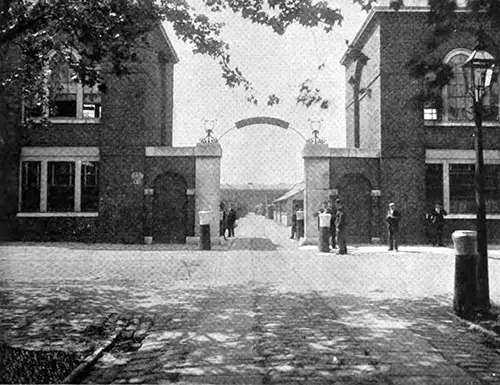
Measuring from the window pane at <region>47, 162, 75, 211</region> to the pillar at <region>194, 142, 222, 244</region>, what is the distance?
489 centimetres

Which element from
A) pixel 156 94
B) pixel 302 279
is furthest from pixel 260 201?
pixel 302 279

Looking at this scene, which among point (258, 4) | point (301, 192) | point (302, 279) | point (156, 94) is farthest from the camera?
point (301, 192)

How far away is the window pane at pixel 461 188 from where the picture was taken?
62.1 feet

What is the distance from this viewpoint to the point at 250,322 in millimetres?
5902

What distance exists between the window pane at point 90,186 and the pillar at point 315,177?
8183mm

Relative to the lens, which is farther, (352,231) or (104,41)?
(352,231)

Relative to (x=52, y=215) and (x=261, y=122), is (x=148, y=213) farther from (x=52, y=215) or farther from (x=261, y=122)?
(x=261, y=122)

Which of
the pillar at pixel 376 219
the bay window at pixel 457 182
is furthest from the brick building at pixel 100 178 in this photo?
the bay window at pixel 457 182

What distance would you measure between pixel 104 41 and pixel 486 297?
5.72 meters

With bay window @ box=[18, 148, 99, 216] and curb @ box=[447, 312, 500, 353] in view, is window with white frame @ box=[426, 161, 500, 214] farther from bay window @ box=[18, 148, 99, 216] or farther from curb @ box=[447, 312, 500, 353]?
curb @ box=[447, 312, 500, 353]

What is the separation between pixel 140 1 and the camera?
5.77 m

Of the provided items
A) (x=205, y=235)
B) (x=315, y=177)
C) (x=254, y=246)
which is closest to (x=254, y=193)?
(x=315, y=177)

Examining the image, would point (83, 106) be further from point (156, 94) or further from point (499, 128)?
point (499, 128)

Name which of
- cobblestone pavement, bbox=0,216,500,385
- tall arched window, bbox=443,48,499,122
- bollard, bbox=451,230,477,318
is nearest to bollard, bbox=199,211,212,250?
cobblestone pavement, bbox=0,216,500,385
